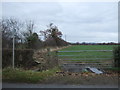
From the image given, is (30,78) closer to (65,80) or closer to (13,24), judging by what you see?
(65,80)

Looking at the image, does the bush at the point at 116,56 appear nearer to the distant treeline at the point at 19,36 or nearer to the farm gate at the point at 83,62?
the farm gate at the point at 83,62

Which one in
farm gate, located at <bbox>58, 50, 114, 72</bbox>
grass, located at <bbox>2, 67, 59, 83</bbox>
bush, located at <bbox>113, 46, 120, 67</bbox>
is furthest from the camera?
farm gate, located at <bbox>58, 50, 114, 72</bbox>

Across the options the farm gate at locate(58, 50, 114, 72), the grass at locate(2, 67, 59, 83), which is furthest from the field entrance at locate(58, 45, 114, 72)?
the grass at locate(2, 67, 59, 83)

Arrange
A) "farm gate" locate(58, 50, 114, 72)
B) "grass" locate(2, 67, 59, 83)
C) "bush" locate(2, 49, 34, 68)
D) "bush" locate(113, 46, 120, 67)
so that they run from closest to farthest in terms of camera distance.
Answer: "grass" locate(2, 67, 59, 83), "bush" locate(2, 49, 34, 68), "bush" locate(113, 46, 120, 67), "farm gate" locate(58, 50, 114, 72)

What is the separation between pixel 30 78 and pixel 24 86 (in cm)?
62

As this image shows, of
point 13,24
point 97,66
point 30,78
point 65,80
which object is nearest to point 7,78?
point 30,78

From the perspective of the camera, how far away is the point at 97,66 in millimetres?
10031

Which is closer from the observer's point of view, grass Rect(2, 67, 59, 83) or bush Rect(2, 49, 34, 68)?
grass Rect(2, 67, 59, 83)

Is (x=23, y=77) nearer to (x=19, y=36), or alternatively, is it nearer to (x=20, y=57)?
(x=20, y=57)

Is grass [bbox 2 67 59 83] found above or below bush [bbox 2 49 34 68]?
below

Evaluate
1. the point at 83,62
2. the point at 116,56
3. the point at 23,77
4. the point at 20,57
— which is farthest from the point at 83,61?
the point at 23,77

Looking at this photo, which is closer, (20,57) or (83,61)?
(20,57)

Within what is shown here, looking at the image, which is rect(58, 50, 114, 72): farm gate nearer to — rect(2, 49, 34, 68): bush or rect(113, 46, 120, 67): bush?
rect(113, 46, 120, 67): bush

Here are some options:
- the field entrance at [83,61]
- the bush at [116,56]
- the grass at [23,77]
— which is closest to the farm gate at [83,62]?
the field entrance at [83,61]
